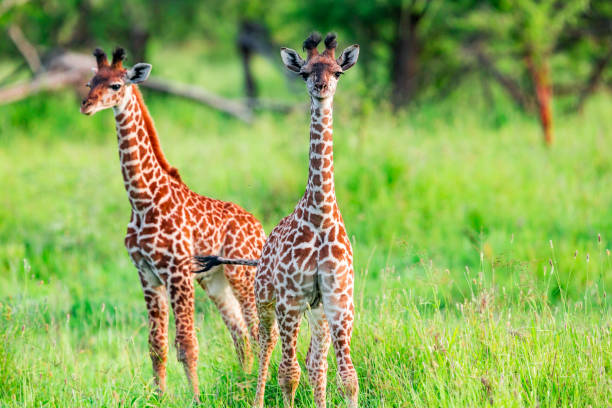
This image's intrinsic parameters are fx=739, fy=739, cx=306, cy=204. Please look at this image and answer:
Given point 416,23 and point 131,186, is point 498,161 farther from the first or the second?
point 131,186

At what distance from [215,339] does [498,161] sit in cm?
695

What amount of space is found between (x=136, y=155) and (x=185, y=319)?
1.23 meters

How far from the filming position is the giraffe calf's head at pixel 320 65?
13.4 feet

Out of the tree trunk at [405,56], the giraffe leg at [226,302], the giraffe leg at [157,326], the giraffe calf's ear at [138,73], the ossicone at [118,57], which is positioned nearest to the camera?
the giraffe calf's ear at [138,73]

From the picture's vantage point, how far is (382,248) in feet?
29.0

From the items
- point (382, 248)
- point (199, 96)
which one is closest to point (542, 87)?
point (382, 248)

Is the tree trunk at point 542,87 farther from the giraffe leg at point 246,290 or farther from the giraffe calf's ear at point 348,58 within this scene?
the giraffe calf's ear at point 348,58

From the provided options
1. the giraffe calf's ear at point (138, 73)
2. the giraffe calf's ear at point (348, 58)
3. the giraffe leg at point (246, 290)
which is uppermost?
the giraffe calf's ear at point (138, 73)

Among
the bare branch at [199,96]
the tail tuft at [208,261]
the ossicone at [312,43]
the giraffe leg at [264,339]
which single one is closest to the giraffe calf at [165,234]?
the tail tuft at [208,261]

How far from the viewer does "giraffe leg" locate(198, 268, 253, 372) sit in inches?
221

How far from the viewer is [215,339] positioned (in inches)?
231

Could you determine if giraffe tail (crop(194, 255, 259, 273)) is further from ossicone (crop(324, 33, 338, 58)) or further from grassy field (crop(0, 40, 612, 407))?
ossicone (crop(324, 33, 338, 58))

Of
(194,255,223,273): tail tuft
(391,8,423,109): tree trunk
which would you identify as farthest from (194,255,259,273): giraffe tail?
(391,8,423,109): tree trunk

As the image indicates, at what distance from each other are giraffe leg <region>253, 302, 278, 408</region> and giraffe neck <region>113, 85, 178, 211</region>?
126 cm
